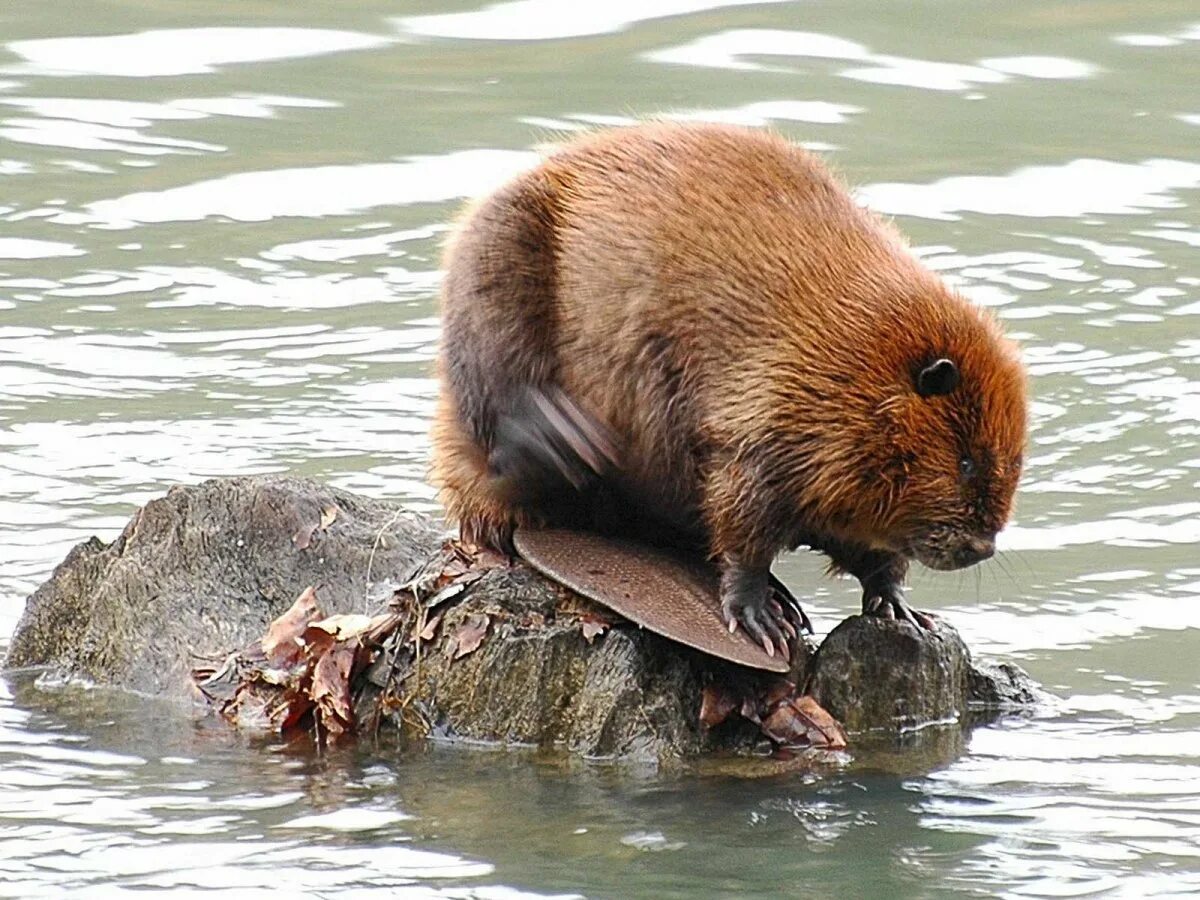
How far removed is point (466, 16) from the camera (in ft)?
56.1

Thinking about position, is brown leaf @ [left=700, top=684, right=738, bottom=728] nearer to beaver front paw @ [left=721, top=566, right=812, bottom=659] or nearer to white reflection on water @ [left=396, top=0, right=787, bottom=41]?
beaver front paw @ [left=721, top=566, right=812, bottom=659]

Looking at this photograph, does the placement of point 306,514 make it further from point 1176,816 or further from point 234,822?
point 1176,816

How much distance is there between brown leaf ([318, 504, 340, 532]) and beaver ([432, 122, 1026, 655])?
0.49m

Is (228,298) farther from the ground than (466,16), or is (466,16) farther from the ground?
(466,16)

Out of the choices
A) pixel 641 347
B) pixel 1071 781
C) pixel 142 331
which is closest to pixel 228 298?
pixel 142 331

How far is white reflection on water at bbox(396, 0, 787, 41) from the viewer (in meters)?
16.9

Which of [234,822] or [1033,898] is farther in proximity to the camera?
[234,822]

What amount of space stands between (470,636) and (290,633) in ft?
2.30

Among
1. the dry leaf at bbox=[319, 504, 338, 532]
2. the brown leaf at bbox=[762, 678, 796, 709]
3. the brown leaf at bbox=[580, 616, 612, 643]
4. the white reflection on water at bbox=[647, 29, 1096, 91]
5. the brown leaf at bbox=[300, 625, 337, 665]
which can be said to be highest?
the white reflection on water at bbox=[647, 29, 1096, 91]

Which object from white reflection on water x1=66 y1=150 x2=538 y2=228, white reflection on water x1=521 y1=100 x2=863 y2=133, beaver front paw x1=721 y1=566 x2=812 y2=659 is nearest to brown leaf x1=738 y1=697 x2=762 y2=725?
beaver front paw x1=721 y1=566 x2=812 y2=659

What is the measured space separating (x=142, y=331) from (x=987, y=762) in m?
6.10

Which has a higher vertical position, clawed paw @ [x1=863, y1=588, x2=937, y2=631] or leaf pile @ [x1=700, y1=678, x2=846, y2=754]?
clawed paw @ [x1=863, y1=588, x2=937, y2=631]

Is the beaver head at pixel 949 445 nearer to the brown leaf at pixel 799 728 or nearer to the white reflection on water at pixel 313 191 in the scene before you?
the brown leaf at pixel 799 728

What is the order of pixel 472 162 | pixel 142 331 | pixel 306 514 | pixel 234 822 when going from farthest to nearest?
pixel 472 162 → pixel 142 331 → pixel 306 514 → pixel 234 822
